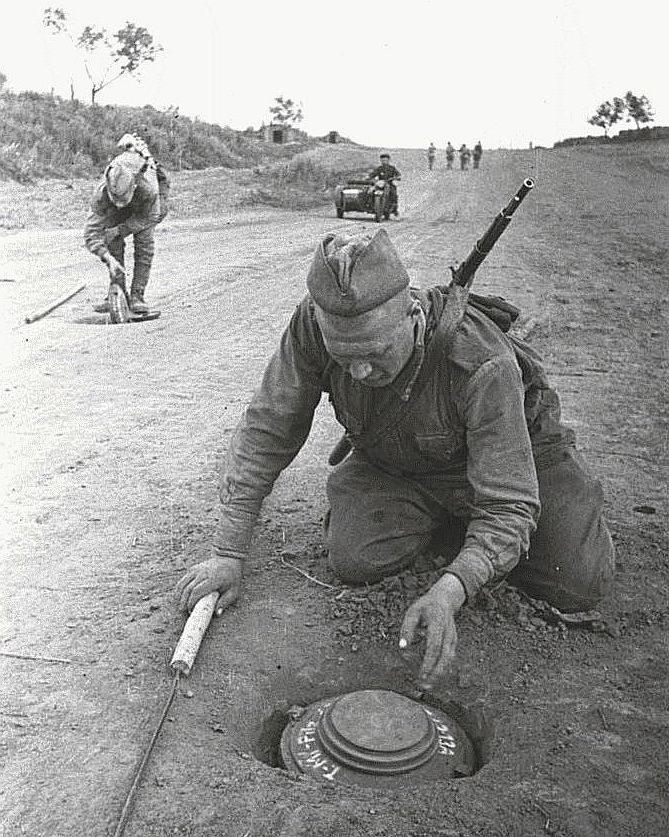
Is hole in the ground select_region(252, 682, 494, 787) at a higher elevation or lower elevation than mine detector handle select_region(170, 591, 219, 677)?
lower

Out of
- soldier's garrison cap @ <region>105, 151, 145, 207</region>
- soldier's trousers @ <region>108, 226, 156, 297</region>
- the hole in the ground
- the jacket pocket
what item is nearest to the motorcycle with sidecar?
soldier's trousers @ <region>108, 226, 156, 297</region>

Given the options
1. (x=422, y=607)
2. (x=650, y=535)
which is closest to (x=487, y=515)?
(x=422, y=607)

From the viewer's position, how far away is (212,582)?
3119 mm

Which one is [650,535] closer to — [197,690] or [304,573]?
[304,573]

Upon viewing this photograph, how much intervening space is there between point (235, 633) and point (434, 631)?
2.91 feet

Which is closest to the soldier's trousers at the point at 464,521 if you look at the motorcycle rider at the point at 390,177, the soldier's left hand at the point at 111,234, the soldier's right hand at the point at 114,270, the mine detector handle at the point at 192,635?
the mine detector handle at the point at 192,635

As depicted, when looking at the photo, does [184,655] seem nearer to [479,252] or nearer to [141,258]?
[479,252]

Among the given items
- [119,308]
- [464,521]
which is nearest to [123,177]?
[119,308]

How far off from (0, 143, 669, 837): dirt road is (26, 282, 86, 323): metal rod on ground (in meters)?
0.68

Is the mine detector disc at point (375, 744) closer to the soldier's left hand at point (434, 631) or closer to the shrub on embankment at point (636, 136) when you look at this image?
the soldier's left hand at point (434, 631)

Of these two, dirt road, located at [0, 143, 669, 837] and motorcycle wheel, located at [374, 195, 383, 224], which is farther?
→ motorcycle wheel, located at [374, 195, 383, 224]

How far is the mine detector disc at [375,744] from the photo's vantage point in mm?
2566

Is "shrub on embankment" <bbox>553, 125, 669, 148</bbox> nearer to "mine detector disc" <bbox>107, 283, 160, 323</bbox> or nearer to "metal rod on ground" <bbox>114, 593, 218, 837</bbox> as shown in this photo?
"mine detector disc" <bbox>107, 283, 160, 323</bbox>

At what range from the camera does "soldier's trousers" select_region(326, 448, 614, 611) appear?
131 inches
